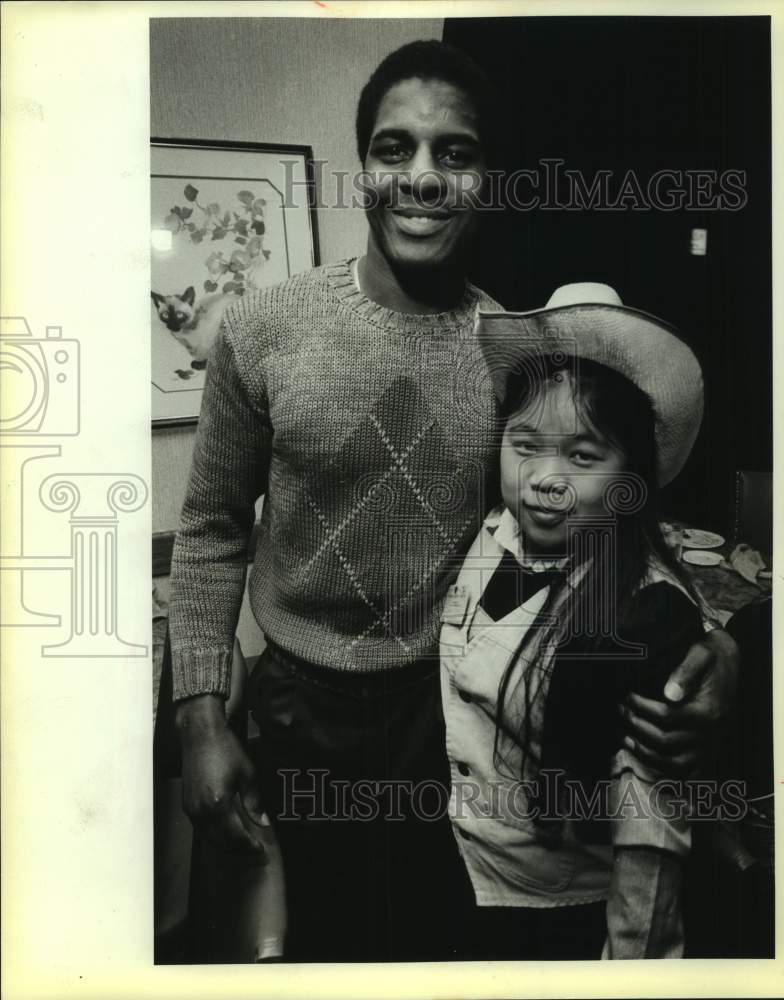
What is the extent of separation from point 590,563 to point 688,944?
751mm

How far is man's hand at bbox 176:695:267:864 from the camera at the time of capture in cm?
163

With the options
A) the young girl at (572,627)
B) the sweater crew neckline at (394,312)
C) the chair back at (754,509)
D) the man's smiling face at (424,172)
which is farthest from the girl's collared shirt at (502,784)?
the man's smiling face at (424,172)

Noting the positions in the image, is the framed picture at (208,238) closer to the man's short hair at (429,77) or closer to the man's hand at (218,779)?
the man's short hair at (429,77)

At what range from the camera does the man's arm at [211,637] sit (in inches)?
64.2

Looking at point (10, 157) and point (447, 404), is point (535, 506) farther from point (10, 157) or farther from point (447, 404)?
point (10, 157)

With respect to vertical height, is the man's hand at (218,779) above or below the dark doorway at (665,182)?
below

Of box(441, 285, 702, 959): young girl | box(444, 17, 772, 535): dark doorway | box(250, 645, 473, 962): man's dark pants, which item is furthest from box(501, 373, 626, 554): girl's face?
box(250, 645, 473, 962): man's dark pants

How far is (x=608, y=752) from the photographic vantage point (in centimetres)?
161

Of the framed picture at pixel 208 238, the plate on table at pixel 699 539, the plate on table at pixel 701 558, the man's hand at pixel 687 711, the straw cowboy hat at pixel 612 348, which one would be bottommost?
the man's hand at pixel 687 711

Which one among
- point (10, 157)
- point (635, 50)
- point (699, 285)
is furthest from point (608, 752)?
point (10, 157)

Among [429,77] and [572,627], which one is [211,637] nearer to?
[572,627]

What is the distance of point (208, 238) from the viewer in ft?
5.35

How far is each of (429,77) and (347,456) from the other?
0.70 meters

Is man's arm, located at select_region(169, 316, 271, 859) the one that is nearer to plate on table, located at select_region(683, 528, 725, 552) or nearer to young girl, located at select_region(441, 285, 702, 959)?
young girl, located at select_region(441, 285, 702, 959)
